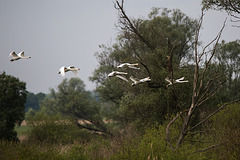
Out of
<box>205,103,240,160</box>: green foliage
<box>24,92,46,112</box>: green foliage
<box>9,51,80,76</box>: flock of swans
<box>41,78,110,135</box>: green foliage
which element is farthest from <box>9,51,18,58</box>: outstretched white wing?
<box>24,92,46,112</box>: green foliage

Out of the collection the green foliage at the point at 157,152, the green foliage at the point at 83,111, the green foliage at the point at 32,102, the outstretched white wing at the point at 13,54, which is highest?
the green foliage at the point at 32,102

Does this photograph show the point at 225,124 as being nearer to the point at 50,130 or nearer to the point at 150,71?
the point at 150,71

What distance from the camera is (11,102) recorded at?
2895 cm

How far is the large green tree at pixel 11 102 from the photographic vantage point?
27.3m

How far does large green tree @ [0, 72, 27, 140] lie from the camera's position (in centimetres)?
2733

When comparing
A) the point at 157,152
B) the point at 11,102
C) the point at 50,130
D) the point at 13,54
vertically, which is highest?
the point at 11,102

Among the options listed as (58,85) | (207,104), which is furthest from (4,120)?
(207,104)

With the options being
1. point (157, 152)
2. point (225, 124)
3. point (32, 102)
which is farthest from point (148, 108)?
point (32, 102)

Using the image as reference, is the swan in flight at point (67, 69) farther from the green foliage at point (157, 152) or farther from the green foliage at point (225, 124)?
the green foliage at point (225, 124)

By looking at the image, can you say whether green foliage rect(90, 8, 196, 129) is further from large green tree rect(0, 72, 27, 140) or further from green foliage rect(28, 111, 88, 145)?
large green tree rect(0, 72, 27, 140)

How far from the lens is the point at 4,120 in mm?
26969

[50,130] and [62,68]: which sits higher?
[62,68]

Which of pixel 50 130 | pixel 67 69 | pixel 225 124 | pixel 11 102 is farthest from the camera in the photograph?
pixel 11 102

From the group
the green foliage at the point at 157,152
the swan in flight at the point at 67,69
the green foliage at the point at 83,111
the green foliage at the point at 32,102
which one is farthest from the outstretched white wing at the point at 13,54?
the green foliage at the point at 32,102
